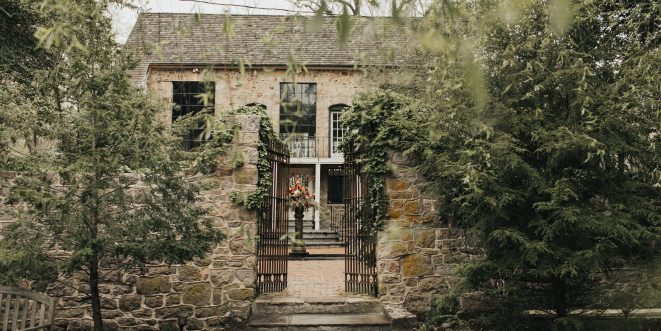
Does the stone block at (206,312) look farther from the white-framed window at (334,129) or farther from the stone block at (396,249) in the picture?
the white-framed window at (334,129)

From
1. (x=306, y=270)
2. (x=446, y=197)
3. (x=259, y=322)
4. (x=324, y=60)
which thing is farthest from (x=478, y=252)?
(x=324, y=60)

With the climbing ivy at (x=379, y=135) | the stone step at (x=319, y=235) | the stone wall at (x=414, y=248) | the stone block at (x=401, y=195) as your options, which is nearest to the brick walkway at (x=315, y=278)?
the stone wall at (x=414, y=248)

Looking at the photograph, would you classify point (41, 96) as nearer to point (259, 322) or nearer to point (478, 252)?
point (259, 322)

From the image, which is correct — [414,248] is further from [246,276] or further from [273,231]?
[246,276]

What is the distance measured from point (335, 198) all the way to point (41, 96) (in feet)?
55.5

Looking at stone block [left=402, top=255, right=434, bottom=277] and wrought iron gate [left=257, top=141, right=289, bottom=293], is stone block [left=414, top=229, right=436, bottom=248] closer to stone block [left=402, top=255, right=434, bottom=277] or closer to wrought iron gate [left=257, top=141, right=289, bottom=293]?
stone block [left=402, top=255, right=434, bottom=277]

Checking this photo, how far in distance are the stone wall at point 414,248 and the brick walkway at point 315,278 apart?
3.52 ft

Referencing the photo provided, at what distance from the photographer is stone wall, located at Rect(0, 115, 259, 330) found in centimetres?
674

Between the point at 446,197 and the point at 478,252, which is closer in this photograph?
the point at 446,197

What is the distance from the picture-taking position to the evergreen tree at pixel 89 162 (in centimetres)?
516

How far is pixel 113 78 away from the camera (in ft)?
17.5

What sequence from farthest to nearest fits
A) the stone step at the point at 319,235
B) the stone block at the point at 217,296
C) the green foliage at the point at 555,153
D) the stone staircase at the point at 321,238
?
the stone step at the point at 319,235
the stone staircase at the point at 321,238
the stone block at the point at 217,296
the green foliage at the point at 555,153

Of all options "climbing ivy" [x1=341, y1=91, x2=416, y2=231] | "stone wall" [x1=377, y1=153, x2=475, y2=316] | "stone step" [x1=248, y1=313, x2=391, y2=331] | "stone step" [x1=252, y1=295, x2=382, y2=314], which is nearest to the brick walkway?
"stone step" [x1=252, y1=295, x2=382, y2=314]

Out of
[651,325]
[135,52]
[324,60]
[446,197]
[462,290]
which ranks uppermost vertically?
[324,60]
